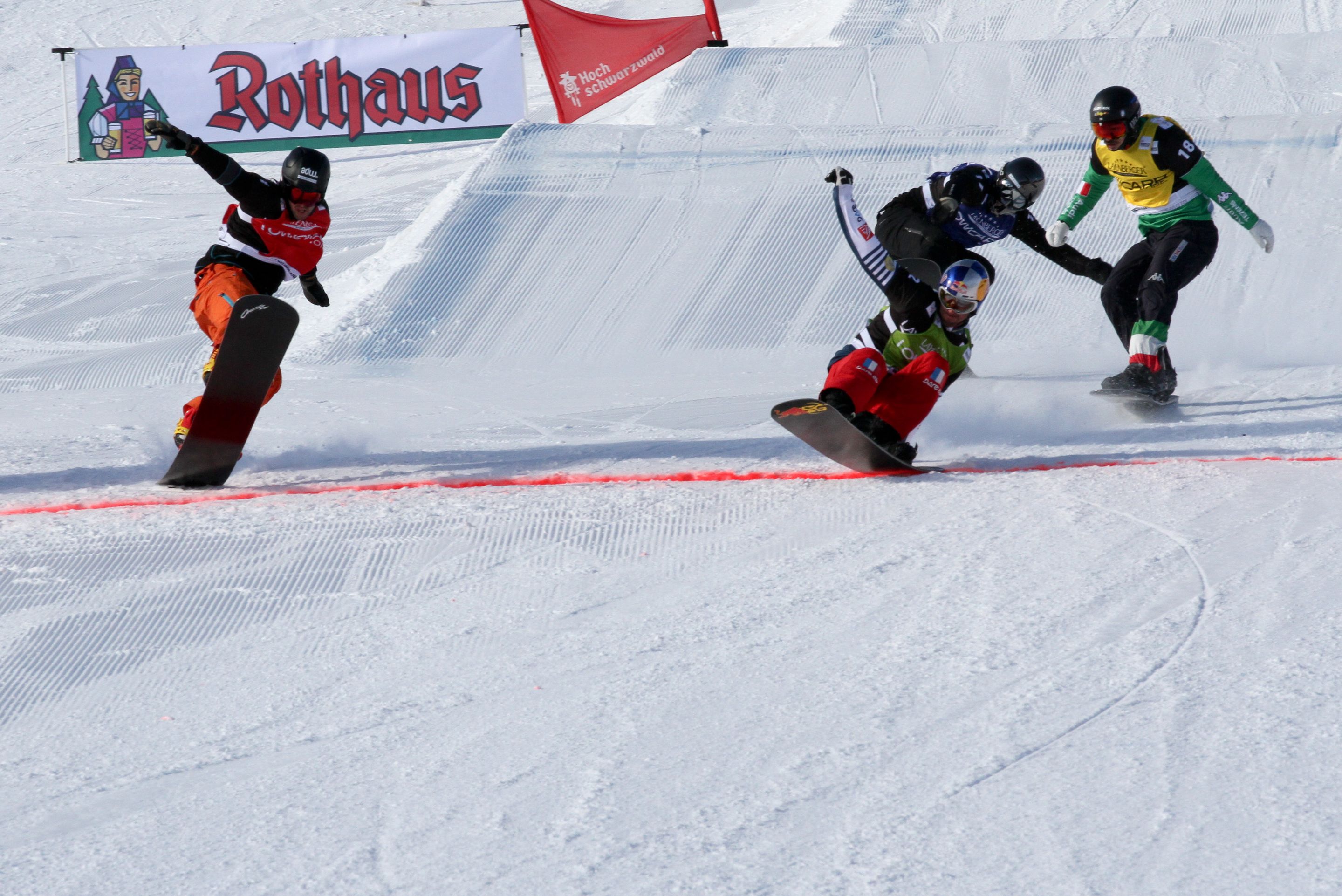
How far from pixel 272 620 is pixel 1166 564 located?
8.05ft

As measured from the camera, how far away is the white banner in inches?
468

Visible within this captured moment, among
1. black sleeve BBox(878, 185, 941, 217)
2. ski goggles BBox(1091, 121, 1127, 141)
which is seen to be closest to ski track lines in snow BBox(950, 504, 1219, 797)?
black sleeve BBox(878, 185, 941, 217)

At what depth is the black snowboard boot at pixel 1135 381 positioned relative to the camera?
512 centimetres

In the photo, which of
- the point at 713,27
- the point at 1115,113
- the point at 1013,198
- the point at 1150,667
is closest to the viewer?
the point at 1150,667

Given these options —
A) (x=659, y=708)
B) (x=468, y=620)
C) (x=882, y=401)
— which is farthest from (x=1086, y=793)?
(x=882, y=401)

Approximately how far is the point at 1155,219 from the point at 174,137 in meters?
4.24

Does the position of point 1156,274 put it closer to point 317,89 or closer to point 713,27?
point 713,27

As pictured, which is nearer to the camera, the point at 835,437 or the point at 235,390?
the point at 835,437

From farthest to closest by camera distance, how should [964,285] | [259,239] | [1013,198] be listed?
[1013,198] → [259,239] → [964,285]

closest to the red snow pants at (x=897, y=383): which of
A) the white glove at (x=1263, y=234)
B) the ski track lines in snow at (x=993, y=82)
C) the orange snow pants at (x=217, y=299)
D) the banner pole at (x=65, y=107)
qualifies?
the white glove at (x=1263, y=234)

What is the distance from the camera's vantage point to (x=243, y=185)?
447cm

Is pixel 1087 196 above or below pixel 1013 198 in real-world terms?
below

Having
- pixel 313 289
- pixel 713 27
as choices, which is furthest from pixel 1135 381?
A: pixel 713 27

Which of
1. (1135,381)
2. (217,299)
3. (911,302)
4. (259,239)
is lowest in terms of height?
(1135,381)
